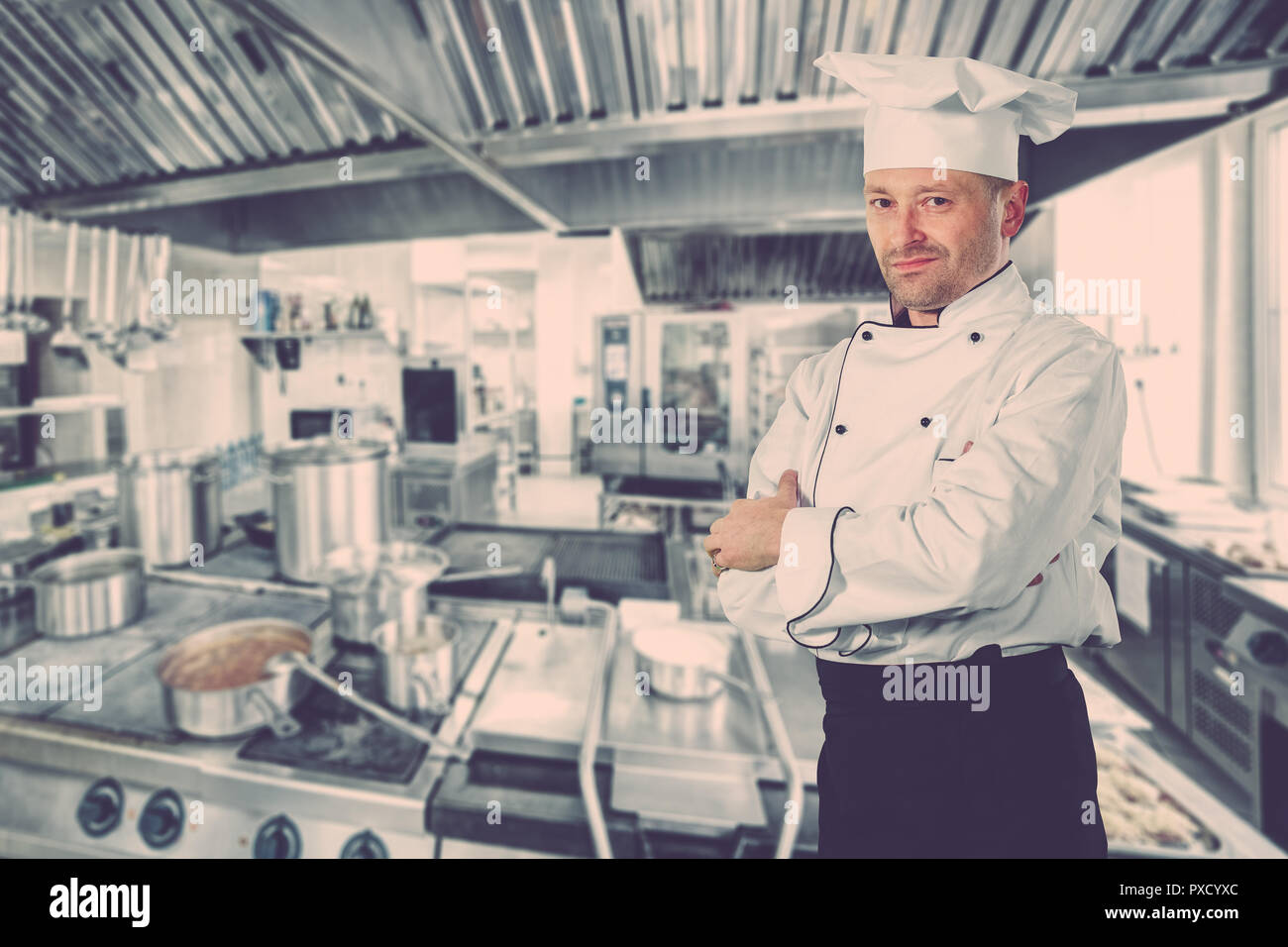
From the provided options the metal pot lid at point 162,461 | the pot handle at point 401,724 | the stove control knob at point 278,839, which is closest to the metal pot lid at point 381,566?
the pot handle at point 401,724

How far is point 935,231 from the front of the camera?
417 millimetres

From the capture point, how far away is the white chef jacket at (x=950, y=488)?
0.39 metres

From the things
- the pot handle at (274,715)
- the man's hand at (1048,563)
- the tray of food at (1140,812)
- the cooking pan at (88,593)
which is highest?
the man's hand at (1048,563)

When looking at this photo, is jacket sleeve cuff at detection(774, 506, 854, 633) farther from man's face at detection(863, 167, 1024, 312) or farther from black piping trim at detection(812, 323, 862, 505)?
man's face at detection(863, 167, 1024, 312)

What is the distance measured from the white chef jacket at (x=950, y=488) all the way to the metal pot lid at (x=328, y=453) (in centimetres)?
172

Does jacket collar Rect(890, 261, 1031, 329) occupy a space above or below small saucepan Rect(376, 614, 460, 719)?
above

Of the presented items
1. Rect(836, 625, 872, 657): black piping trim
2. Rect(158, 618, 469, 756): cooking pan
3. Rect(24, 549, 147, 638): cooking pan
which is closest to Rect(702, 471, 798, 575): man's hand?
Rect(836, 625, 872, 657): black piping trim

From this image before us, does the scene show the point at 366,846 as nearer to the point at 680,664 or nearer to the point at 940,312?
the point at 680,664

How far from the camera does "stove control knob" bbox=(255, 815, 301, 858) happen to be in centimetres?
124

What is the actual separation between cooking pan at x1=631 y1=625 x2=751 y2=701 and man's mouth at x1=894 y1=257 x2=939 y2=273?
99 centimetres

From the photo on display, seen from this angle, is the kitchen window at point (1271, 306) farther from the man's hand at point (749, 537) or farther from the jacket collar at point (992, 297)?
the man's hand at point (749, 537)
